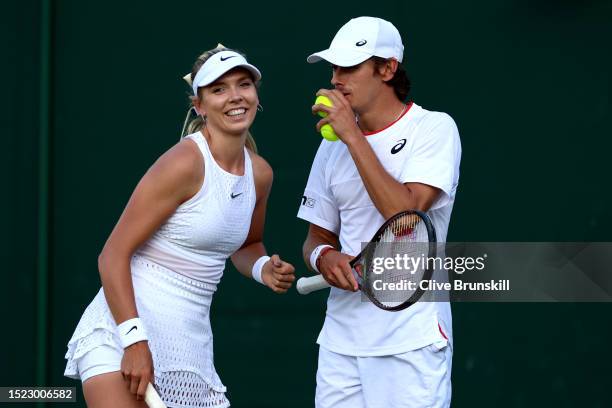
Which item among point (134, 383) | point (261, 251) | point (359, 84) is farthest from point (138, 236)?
point (359, 84)

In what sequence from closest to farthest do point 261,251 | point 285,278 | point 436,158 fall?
1. point 436,158
2. point 285,278
3. point 261,251

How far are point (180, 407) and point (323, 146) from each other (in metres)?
0.97

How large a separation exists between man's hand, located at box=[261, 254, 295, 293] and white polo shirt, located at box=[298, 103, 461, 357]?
178mm

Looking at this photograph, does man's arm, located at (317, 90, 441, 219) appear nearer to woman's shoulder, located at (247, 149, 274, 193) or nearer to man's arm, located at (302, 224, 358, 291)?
man's arm, located at (302, 224, 358, 291)

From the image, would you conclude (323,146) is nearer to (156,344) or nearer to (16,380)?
(156,344)

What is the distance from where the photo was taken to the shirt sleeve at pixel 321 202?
385cm

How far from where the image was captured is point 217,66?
11.9ft

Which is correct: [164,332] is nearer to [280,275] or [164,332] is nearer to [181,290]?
[181,290]

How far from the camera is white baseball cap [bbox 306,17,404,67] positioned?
366 centimetres

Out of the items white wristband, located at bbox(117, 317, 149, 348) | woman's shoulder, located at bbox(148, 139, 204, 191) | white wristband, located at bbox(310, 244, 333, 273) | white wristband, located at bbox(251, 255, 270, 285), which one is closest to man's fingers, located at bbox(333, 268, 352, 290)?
white wristband, located at bbox(310, 244, 333, 273)

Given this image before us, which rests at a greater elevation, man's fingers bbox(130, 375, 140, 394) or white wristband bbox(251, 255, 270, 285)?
white wristband bbox(251, 255, 270, 285)

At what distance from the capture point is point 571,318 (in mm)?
4957

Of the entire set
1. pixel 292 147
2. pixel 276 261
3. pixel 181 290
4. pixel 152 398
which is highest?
pixel 292 147

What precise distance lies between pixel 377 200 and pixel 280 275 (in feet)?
1.37
